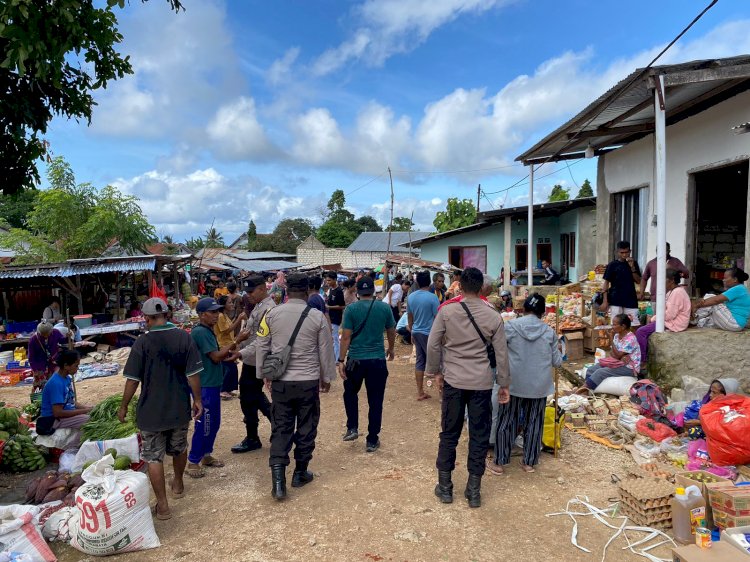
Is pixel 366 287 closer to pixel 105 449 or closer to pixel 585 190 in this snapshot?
pixel 105 449

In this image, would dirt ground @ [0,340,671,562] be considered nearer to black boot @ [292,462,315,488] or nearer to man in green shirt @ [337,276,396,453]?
black boot @ [292,462,315,488]

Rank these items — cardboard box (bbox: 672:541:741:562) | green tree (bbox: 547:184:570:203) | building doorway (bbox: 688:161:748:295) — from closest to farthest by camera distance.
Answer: cardboard box (bbox: 672:541:741:562) < building doorway (bbox: 688:161:748:295) < green tree (bbox: 547:184:570:203)

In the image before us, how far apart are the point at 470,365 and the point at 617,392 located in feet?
12.1

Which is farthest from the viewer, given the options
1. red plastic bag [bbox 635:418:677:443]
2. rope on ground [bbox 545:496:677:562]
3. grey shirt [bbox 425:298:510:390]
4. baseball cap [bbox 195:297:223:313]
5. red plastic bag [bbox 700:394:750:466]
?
red plastic bag [bbox 635:418:677:443]

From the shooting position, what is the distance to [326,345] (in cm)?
413

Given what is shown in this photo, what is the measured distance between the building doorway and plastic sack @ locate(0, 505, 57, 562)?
435 inches

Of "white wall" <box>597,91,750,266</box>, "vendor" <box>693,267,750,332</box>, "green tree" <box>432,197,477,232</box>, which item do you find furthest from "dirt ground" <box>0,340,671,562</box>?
"green tree" <box>432,197,477,232</box>

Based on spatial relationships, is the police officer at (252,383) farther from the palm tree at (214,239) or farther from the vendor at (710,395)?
the palm tree at (214,239)

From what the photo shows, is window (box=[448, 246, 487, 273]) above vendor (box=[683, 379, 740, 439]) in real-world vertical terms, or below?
above

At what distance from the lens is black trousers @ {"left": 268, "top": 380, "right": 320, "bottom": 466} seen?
4008 millimetres

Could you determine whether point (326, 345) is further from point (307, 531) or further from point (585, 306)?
point (585, 306)

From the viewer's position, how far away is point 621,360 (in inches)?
271

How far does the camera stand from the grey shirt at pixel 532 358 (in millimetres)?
4367

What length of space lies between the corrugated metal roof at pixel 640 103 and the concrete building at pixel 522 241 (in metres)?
5.04
